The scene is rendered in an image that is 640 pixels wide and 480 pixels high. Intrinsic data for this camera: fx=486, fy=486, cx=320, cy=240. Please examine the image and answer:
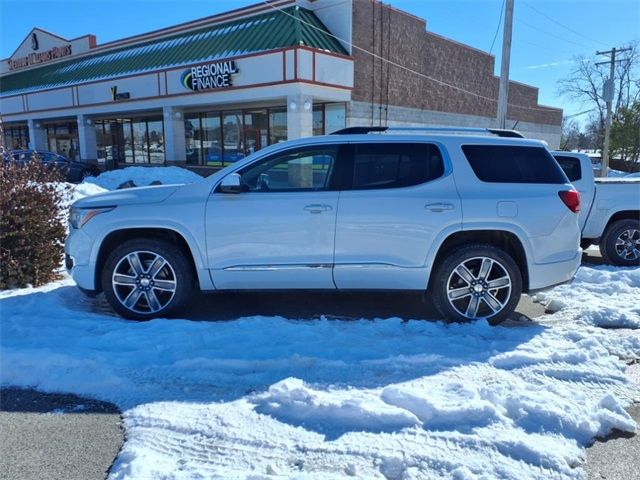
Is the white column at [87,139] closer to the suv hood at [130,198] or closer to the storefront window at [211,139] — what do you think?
the storefront window at [211,139]

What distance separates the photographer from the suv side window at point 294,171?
4.66 metres

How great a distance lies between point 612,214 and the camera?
7.58 metres

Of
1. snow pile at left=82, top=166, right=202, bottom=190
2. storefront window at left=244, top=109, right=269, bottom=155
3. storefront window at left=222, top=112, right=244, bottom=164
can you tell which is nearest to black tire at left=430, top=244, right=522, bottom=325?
snow pile at left=82, top=166, right=202, bottom=190

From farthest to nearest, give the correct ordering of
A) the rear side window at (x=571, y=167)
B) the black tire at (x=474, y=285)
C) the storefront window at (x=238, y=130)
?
the storefront window at (x=238, y=130) → the rear side window at (x=571, y=167) → the black tire at (x=474, y=285)

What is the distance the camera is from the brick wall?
2130 centimetres

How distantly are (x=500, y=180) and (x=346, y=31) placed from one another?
1782cm

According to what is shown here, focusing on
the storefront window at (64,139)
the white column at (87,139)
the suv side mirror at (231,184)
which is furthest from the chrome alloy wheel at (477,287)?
the storefront window at (64,139)

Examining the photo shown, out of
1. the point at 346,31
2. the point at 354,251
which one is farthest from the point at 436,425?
the point at 346,31

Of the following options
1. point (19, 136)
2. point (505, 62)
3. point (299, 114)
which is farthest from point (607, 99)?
point (19, 136)

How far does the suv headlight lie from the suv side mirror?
113 cm

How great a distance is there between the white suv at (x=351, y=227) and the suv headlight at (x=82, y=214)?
1cm

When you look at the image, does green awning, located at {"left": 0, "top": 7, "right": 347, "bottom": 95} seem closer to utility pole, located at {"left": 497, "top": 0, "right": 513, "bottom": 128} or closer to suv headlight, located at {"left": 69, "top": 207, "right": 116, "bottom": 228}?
utility pole, located at {"left": 497, "top": 0, "right": 513, "bottom": 128}

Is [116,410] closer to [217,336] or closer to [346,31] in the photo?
[217,336]

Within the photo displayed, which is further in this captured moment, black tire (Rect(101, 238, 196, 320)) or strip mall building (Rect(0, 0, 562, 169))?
strip mall building (Rect(0, 0, 562, 169))
